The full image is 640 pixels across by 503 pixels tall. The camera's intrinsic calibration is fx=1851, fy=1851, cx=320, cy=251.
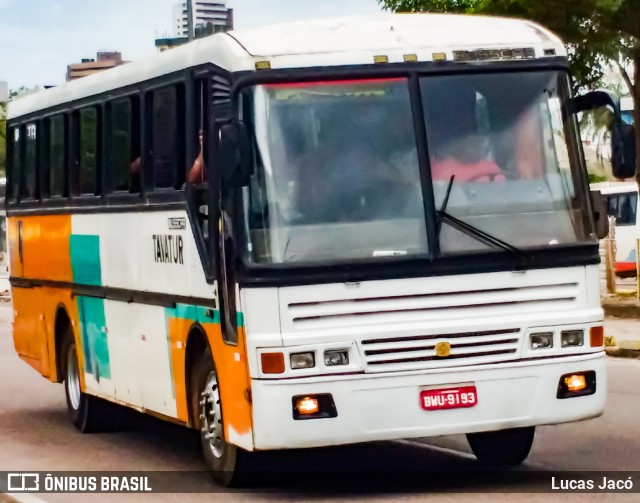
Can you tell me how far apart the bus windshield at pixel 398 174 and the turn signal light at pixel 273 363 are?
547 millimetres

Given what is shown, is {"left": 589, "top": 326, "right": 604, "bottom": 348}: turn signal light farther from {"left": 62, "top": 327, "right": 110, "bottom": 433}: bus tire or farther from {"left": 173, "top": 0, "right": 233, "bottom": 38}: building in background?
{"left": 173, "top": 0, "right": 233, "bottom": 38}: building in background

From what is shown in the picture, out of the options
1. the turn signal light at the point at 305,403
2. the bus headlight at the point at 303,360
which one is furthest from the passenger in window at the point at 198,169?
the turn signal light at the point at 305,403

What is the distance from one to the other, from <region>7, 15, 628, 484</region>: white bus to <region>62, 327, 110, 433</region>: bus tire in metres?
4.09

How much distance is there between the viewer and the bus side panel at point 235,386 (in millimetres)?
10875

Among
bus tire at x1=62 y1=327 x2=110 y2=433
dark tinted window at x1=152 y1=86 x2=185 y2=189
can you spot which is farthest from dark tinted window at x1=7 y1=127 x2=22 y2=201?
dark tinted window at x1=152 y1=86 x2=185 y2=189

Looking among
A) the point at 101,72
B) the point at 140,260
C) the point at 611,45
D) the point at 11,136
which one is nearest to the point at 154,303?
the point at 140,260

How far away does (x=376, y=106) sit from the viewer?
11.1 metres

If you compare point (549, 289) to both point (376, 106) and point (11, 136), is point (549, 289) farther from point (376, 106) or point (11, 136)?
point (11, 136)

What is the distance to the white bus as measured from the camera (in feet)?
35.2

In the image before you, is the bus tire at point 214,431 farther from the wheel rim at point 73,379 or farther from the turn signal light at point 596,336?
the wheel rim at point 73,379

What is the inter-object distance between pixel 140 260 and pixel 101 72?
7.74 ft

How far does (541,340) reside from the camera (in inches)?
434

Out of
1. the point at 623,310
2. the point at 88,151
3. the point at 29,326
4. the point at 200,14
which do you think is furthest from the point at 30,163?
the point at 200,14

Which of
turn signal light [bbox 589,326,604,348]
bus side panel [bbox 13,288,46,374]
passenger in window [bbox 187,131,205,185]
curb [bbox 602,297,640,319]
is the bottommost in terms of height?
turn signal light [bbox 589,326,604,348]
